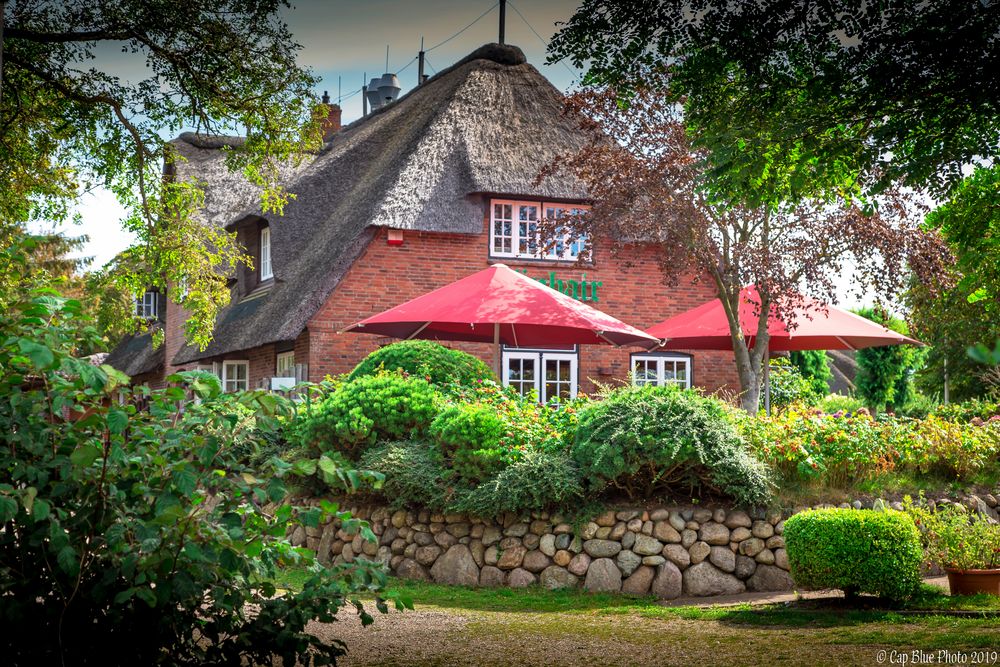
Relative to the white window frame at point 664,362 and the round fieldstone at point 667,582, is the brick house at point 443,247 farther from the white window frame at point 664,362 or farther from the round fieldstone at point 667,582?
the round fieldstone at point 667,582

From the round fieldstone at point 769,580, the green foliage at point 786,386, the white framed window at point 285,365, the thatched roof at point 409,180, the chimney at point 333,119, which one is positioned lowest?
the round fieldstone at point 769,580

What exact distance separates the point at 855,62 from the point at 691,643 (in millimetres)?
4384

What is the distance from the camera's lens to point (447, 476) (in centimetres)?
1104

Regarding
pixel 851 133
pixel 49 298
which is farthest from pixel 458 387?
pixel 49 298

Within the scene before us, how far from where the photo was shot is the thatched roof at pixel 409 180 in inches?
772

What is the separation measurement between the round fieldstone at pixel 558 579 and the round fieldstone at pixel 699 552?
113 centimetres

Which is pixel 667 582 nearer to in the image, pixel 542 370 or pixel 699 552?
pixel 699 552

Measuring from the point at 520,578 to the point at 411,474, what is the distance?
157cm

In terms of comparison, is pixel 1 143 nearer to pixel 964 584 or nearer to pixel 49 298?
pixel 49 298

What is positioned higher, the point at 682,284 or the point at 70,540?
the point at 682,284

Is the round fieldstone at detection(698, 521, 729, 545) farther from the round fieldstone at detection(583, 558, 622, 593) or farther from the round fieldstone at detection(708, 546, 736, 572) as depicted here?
the round fieldstone at detection(583, 558, 622, 593)

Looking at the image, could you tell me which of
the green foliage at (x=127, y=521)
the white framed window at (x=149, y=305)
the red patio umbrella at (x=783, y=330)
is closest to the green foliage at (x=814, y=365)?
the red patio umbrella at (x=783, y=330)

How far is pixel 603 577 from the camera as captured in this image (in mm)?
10297

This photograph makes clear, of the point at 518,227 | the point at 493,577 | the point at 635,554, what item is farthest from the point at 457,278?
the point at 635,554
